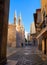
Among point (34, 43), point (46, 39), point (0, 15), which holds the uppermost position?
point (0, 15)

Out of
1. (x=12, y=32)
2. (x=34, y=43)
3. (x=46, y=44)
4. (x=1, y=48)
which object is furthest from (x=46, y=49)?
(x=34, y=43)

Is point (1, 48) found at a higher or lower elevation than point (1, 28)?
lower

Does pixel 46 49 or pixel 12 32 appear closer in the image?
pixel 46 49

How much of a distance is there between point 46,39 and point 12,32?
106 feet

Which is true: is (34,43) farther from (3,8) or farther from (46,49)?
(3,8)

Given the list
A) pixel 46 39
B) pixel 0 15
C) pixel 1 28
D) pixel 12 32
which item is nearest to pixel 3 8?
pixel 0 15

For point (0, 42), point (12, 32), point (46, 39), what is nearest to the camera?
point (0, 42)

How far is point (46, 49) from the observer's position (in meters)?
17.9

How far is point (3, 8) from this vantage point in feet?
28.3

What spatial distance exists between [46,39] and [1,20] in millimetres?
9894

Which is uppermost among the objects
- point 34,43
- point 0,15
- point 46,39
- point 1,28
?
point 0,15

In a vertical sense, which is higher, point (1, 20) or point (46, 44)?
point (1, 20)

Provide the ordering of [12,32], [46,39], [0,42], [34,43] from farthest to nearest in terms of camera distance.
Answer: [34,43], [12,32], [46,39], [0,42]

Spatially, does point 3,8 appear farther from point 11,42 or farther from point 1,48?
point 11,42
